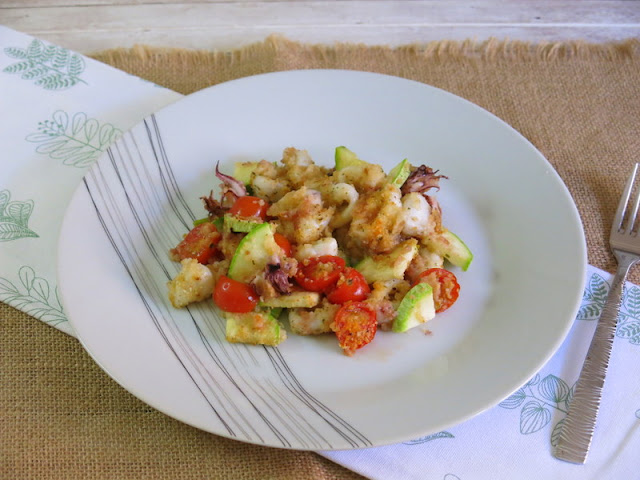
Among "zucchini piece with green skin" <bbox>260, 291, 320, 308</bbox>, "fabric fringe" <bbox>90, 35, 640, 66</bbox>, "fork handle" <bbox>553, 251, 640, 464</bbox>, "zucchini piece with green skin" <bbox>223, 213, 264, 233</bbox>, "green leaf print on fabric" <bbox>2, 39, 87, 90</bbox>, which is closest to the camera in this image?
"fork handle" <bbox>553, 251, 640, 464</bbox>

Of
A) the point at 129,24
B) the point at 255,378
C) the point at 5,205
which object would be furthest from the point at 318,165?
the point at 129,24

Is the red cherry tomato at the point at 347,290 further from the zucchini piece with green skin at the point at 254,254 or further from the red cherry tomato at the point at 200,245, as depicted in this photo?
the red cherry tomato at the point at 200,245

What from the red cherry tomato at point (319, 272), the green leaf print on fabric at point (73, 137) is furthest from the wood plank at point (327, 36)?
the red cherry tomato at point (319, 272)

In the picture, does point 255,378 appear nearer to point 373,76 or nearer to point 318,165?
point 318,165

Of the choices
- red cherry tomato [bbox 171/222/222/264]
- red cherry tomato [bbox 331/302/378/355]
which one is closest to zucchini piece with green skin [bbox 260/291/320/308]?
red cherry tomato [bbox 331/302/378/355]

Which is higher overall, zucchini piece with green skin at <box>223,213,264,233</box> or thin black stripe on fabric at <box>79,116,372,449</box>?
zucchini piece with green skin at <box>223,213,264,233</box>

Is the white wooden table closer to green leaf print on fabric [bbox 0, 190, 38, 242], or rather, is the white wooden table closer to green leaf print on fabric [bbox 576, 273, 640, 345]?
green leaf print on fabric [bbox 0, 190, 38, 242]
